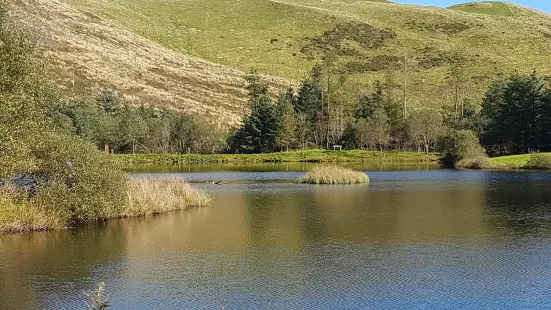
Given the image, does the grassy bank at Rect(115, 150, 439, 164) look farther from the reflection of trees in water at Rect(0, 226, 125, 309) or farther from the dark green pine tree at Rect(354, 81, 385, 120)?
the reflection of trees in water at Rect(0, 226, 125, 309)

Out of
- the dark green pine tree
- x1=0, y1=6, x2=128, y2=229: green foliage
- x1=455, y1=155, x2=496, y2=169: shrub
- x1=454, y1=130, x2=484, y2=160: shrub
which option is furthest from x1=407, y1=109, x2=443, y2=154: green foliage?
x1=0, y1=6, x2=128, y2=229: green foliage

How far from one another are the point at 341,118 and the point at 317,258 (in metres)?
80.4

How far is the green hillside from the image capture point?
13138cm

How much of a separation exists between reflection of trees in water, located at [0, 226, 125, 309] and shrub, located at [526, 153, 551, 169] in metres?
51.8

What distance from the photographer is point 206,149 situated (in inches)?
3755

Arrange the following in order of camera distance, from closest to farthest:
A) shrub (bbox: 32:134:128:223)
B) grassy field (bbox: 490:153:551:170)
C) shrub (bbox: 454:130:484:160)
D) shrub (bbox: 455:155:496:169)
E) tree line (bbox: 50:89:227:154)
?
shrub (bbox: 32:134:128:223) → grassy field (bbox: 490:153:551:170) → shrub (bbox: 455:155:496:169) → shrub (bbox: 454:130:484:160) → tree line (bbox: 50:89:227:154)

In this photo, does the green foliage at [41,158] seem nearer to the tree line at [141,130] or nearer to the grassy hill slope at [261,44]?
the tree line at [141,130]

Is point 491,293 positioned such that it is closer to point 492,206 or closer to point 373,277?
point 373,277

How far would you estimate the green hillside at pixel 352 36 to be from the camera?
131375 millimetres

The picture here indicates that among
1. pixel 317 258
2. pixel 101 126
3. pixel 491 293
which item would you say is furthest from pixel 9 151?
pixel 101 126

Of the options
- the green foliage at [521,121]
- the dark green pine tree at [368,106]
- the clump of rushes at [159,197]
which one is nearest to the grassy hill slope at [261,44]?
the dark green pine tree at [368,106]

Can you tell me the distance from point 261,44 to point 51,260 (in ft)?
446

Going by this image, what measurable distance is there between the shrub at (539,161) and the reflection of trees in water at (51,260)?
51.8 metres

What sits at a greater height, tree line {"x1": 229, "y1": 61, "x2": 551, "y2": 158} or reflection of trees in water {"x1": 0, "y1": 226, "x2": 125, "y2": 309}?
tree line {"x1": 229, "y1": 61, "x2": 551, "y2": 158}
